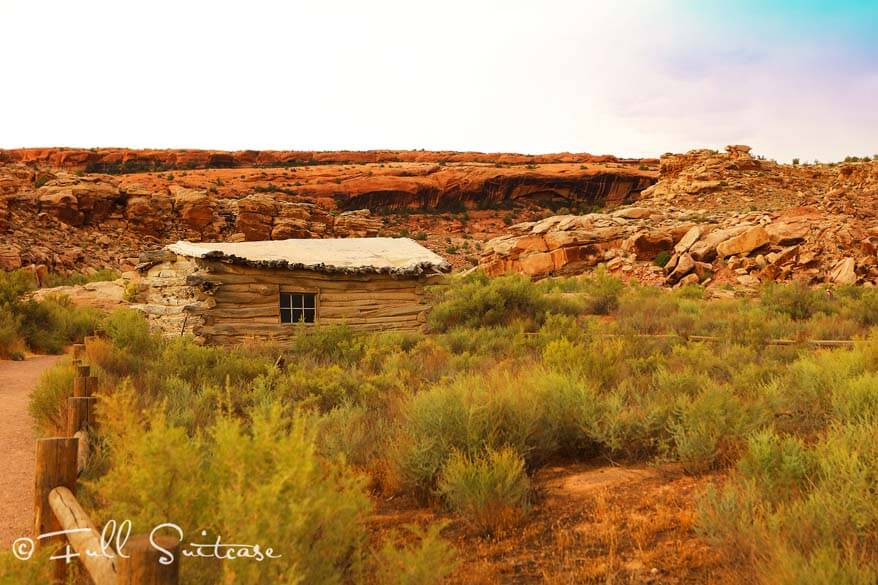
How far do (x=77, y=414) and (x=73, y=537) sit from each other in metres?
2.80

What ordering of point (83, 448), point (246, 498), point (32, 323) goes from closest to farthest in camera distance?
point (246, 498) → point (83, 448) → point (32, 323)

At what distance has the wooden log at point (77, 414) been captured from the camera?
508cm

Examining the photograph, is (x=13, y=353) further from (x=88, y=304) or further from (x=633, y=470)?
(x=633, y=470)

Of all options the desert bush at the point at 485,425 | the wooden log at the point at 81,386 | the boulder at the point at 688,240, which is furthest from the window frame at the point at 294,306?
the boulder at the point at 688,240

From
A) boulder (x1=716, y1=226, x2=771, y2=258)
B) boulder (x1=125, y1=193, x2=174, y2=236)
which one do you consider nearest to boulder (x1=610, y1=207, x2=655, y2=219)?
boulder (x1=716, y1=226, x2=771, y2=258)

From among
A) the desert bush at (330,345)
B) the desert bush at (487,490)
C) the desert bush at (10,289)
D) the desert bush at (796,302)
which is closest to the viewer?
the desert bush at (487,490)

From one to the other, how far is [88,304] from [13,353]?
23.2ft

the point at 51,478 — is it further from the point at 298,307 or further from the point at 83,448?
the point at 298,307

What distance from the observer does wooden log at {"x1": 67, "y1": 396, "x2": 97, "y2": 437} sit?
508 centimetres

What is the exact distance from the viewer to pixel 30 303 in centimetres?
1432

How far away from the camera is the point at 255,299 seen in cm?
1192

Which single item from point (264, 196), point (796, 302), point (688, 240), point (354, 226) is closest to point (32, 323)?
point (796, 302)

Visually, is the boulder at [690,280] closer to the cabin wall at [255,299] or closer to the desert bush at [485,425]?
the cabin wall at [255,299]

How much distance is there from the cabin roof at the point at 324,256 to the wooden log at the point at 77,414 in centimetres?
630
